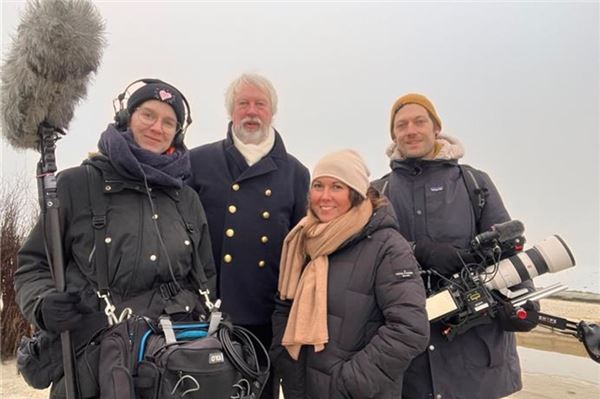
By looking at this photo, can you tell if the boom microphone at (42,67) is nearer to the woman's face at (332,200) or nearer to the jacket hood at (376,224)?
the woman's face at (332,200)

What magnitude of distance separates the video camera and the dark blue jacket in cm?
90

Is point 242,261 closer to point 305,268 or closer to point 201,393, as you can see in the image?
point 305,268

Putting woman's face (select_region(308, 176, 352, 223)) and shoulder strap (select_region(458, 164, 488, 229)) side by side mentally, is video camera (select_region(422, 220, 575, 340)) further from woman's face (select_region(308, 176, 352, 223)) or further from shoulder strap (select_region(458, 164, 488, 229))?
woman's face (select_region(308, 176, 352, 223))

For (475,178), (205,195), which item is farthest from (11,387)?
(475,178)

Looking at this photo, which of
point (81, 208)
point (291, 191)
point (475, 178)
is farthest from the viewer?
point (291, 191)

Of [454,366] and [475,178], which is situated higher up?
[475,178]

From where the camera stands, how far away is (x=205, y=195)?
295cm

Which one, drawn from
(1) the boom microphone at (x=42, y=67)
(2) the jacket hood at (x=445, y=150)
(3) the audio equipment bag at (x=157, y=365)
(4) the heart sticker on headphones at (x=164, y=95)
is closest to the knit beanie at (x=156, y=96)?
(4) the heart sticker on headphones at (x=164, y=95)

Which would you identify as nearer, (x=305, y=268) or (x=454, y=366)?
(x=305, y=268)

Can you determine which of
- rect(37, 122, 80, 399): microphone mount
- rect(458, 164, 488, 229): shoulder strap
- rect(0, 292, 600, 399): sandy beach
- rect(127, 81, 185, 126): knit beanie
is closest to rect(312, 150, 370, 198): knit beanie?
rect(458, 164, 488, 229): shoulder strap

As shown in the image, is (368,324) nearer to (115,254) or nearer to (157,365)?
(157,365)

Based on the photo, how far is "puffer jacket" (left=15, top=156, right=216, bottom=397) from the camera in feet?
6.75

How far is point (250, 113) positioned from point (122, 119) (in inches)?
33.2

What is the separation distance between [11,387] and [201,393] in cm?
516
